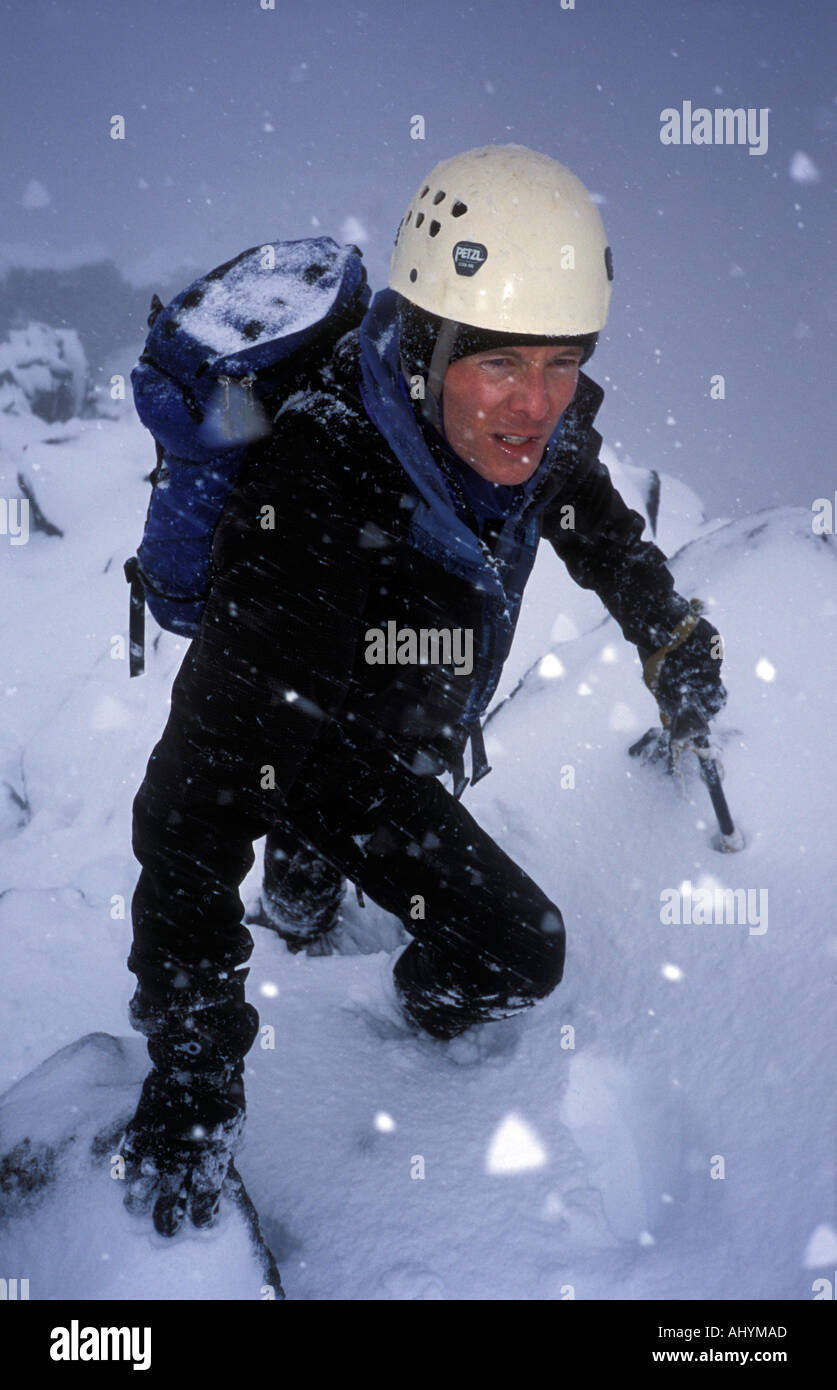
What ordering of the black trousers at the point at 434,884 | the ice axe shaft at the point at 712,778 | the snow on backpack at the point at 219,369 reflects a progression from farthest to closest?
the ice axe shaft at the point at 712,778
the black trousers at the point at 434,884
the snow on backpack at the point at 219,369

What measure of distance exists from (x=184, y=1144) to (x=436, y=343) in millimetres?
1975

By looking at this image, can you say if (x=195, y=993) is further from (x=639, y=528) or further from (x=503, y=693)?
(x=503, y=693)

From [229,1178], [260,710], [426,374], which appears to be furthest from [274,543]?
[229,1178]

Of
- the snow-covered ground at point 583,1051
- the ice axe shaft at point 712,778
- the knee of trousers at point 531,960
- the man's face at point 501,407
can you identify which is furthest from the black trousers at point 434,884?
the man's face at point 501,407

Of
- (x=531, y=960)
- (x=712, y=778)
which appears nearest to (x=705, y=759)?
(x=712, y=778)

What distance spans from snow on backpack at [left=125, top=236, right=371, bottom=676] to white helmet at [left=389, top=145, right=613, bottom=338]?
23 centimetres

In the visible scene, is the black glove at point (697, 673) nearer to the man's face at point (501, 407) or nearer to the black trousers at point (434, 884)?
the black trousers at point (434, 884)

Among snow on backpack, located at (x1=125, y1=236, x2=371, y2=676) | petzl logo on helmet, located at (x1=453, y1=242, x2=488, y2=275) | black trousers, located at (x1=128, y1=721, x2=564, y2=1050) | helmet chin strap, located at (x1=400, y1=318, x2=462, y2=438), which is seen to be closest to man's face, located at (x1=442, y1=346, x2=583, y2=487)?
helmet chin strap, located at (x1=400, y1=318, x2=462, y2=438)

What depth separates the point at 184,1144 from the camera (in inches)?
60.8

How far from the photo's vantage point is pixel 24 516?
36.9ft

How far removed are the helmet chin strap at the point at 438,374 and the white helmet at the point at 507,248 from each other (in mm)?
29

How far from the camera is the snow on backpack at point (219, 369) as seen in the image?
4.92 ft
